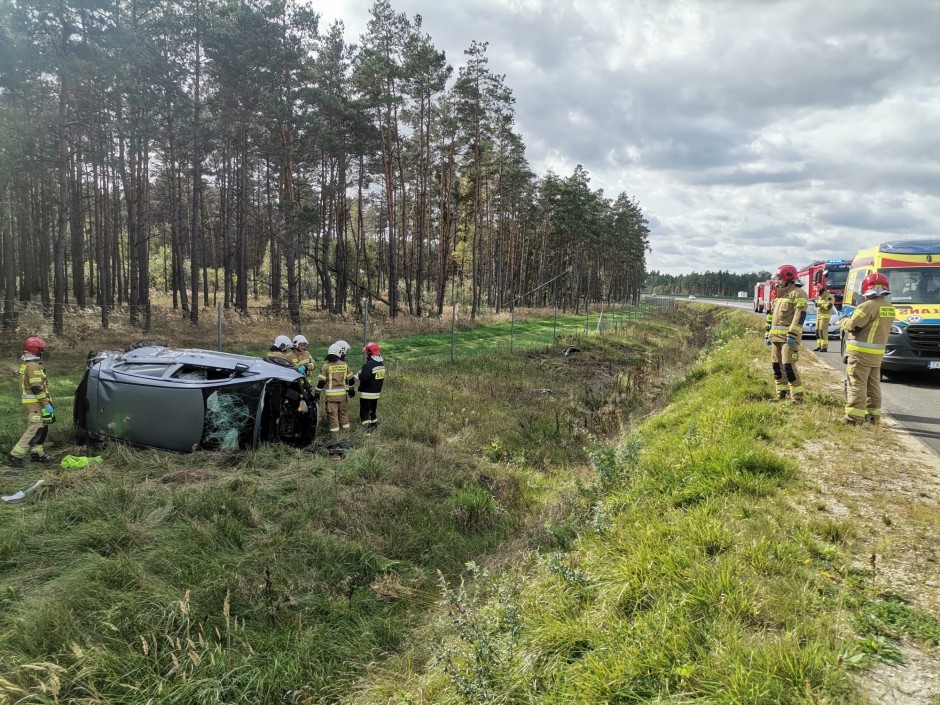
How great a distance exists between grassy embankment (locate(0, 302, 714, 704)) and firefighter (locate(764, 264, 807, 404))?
11.1 ft

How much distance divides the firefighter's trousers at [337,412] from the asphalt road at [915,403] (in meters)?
7.64

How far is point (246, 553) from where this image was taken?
14.1 ft

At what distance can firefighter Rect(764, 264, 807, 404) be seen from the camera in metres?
7.21

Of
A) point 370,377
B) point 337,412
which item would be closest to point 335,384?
point 337,412

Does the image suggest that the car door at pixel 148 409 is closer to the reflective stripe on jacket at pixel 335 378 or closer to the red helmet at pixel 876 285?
the reflective stripe on jacket at pixel 335 378

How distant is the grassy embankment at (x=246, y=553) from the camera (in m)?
3.07

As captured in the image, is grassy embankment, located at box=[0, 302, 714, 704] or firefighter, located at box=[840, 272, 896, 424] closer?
grassy embankment, located at box=[0, 302, 714, 704]

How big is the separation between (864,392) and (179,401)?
8823mm

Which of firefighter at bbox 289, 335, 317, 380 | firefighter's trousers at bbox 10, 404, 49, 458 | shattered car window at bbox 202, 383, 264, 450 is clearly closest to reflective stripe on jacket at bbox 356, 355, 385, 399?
firefighter at bbox 289, 335, 317, 380

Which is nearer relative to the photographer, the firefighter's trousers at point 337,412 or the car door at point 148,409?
the car door at point 148,409

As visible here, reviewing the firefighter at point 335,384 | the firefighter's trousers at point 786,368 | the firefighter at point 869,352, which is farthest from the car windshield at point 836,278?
the firefighter at point 335,384

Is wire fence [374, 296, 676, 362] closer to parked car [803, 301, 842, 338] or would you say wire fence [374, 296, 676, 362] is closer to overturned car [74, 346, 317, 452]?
overturned car [74, 346, 317, 452]

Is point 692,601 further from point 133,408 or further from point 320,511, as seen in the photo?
point 133,408

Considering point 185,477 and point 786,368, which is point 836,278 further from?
point 185,477
